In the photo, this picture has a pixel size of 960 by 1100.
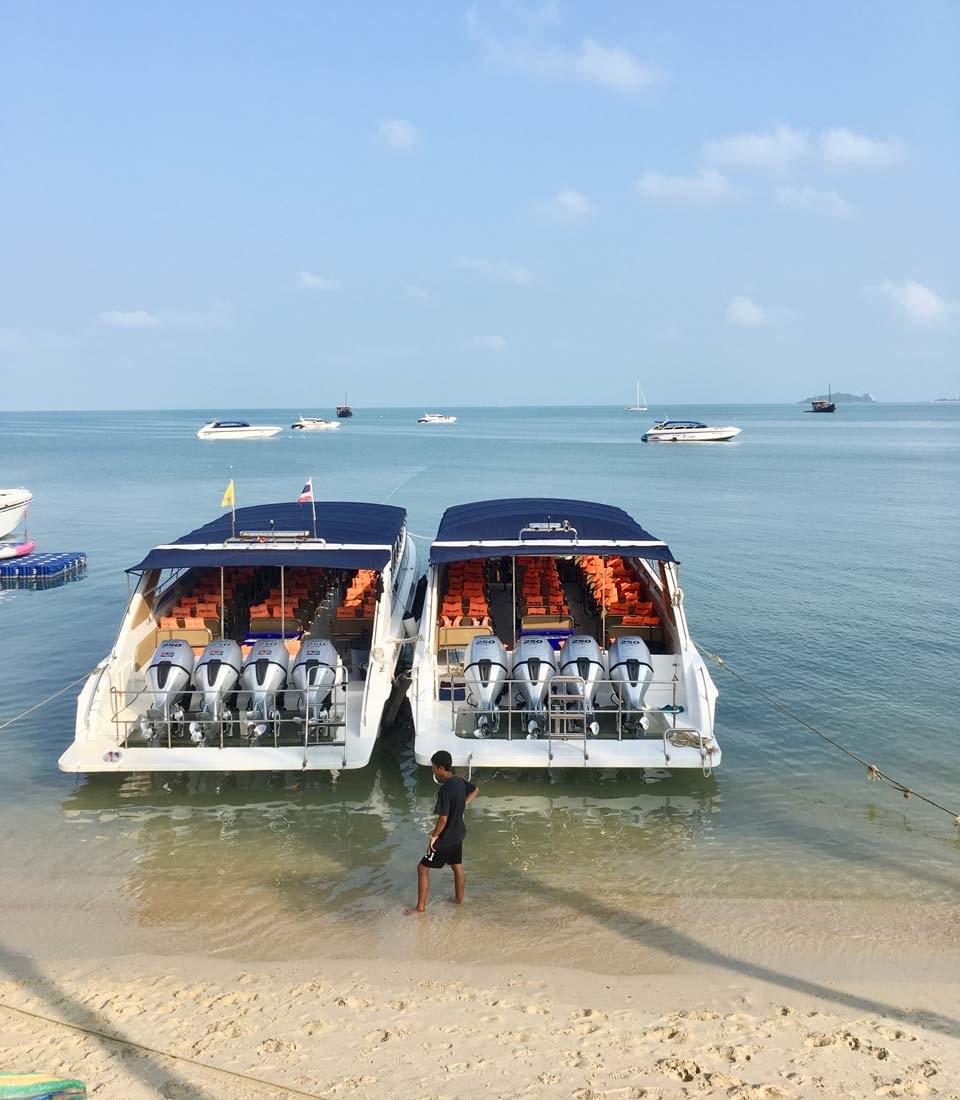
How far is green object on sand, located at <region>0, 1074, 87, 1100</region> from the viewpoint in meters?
5.29

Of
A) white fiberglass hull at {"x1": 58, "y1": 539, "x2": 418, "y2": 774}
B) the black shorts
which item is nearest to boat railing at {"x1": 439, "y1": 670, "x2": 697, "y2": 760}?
white fiberglass hull at {"x1": 58, "y1": 539, "x2": 418, "y2": 774}

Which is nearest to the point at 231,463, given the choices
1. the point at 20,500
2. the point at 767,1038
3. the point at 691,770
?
the point at 20,500

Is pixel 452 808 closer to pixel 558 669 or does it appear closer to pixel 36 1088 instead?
pixel 36 1088

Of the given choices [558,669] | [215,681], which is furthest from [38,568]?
[558,669]

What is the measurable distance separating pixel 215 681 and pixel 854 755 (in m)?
8.34

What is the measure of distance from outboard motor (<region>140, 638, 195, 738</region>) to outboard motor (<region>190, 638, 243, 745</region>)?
17 cm

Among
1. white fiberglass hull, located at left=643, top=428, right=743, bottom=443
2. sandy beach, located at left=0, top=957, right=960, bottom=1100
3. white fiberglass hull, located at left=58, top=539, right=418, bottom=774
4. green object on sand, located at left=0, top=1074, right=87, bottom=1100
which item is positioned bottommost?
sandy beach, located at left=0, top=957, right=960, bottom=1100

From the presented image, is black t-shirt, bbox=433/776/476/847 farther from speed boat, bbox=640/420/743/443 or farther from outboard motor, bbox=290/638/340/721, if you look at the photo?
speed boat, bbox=640/420/743/443

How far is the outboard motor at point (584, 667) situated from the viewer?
1132 centimetres

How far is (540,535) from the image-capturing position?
13633 millimetres

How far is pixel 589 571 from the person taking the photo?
17562 millimetres

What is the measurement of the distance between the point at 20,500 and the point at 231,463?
46.7 metres

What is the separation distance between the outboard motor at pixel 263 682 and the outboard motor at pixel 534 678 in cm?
297

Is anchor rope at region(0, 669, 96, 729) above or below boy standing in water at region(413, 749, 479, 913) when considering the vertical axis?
below
